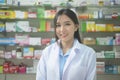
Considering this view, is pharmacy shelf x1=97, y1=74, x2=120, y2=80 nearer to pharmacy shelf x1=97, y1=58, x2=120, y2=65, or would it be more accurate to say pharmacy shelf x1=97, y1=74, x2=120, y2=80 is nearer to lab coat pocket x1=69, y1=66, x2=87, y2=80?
pharmacy shelf x1=97, y1=58, x2=120, y2=65

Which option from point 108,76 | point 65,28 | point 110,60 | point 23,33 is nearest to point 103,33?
point 110,60

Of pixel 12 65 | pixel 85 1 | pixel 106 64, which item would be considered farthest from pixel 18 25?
pixel 106 64

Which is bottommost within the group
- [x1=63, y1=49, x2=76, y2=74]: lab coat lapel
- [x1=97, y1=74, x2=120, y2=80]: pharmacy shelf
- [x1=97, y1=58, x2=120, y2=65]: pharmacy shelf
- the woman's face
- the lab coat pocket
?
[x1=97, y1=74, x2=120, y2=80]: pharmacy shelf

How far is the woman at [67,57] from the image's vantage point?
1652mm

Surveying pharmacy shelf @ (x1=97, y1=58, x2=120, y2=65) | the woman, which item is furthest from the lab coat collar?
pharmacy shelf @ (x1=97, y1=58, x2=120, y2=65)

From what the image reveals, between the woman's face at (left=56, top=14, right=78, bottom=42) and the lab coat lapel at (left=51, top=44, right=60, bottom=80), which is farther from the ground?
the woman's face at (left=56, top=14, right=78, bottom=42)

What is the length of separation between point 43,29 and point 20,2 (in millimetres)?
719

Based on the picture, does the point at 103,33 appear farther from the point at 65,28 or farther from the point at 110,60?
the point at 65,28

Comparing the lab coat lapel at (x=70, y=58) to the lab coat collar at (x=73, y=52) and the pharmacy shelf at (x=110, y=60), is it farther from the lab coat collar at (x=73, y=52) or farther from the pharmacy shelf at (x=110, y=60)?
the pharmacy shelf at (x=110, y=60)

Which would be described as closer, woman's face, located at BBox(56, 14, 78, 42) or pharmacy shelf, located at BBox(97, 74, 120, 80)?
woman's face, located at BBox(56, 14, 78, 42)

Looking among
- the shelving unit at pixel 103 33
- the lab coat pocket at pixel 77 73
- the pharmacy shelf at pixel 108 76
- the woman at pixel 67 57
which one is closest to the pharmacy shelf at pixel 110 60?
the shelving unit at pixel 103 33

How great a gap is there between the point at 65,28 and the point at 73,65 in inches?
11.1

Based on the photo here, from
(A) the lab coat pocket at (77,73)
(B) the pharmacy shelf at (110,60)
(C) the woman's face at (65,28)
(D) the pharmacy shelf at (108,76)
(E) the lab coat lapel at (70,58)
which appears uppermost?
(C) the woman's face at (65,28)

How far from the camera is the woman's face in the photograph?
171 centimetres
